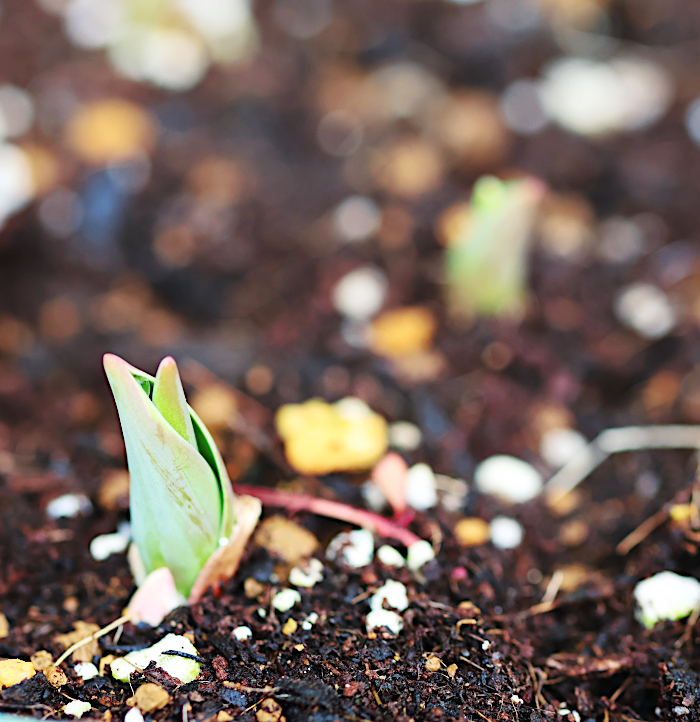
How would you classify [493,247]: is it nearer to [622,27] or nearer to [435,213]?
[435,213]

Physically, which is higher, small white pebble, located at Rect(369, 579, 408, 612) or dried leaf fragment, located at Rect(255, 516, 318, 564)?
small white pebble, located at Rect(369, 579, 408, 612)

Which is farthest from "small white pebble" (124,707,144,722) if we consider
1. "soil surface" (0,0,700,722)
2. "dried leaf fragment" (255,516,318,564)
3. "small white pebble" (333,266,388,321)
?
"small white pebble" (333,266,388,321)

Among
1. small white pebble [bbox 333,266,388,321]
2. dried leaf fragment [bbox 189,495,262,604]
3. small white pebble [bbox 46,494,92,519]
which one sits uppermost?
small white pebble [bbox 333,266,388,321]

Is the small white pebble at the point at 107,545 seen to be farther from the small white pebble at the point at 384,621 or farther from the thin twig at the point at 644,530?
the thin twig at the point at 644,530

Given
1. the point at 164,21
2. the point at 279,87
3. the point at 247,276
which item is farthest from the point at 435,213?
the point at 164,21

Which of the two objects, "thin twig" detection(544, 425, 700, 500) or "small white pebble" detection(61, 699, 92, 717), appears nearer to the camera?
"small white pebble" detection(61, 699, 92, 717)

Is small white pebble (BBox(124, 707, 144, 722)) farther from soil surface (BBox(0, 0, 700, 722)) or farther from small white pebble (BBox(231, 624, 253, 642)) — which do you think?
small white pebble (BBox(231, 624, 253, 642))
